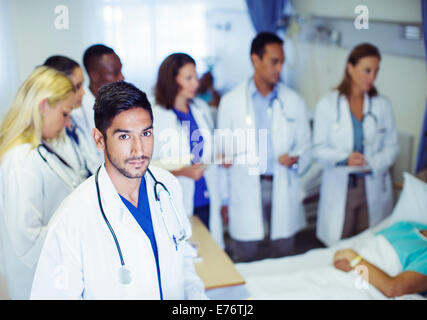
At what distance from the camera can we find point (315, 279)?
1.70m

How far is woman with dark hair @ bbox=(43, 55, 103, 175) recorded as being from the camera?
4.08 ft

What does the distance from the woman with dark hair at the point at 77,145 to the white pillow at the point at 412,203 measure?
1.28 m

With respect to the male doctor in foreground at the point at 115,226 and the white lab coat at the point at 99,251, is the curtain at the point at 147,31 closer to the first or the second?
the male doctor in foreground at the point at 115,226

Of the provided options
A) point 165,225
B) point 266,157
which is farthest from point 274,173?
point 165,225

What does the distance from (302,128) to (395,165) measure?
0.69 m

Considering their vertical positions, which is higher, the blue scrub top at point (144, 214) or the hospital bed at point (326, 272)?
the blue scrub top at point (144, 214)

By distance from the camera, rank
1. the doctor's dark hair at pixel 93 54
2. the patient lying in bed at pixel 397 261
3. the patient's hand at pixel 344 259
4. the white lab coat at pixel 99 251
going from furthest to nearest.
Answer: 1. the patient's hand at pixel 344 259
2. the patient lying in bed at pixel 397 261
3. the doctor's dark hair at pixel 93 54
4. the white lab coat at pixel 99 251

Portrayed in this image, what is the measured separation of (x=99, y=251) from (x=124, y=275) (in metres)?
0.09

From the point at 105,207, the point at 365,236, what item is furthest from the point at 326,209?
the point at 105,207

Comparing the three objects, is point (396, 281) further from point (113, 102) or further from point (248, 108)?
point (113, 102)

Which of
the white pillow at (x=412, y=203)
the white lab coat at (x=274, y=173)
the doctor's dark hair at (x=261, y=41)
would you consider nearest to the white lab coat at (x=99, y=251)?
the white lab coat at (x=274, y=173)

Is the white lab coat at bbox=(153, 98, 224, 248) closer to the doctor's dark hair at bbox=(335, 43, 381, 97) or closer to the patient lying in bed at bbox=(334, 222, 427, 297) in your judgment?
the patient lying in bed at bbox=(334, 222, 427, 297)

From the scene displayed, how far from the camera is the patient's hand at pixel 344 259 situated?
174 centimetres
